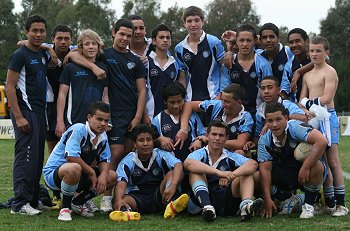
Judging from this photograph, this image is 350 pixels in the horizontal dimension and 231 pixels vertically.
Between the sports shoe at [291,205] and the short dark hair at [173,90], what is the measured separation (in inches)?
64.8

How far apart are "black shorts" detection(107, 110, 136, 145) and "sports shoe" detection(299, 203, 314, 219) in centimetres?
212

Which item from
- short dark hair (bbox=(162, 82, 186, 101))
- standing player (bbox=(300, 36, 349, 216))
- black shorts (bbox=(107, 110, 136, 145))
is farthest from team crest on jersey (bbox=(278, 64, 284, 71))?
black shorts (bbox=(107, 110, 136, 145))

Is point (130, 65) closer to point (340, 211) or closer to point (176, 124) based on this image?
point (176, 124)

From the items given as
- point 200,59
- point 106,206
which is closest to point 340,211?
point 200,59

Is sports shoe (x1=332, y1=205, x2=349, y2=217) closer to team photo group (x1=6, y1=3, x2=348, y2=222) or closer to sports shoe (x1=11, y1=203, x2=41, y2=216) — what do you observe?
team photo group (x1=6, y1=3, x2=348, y2=222)

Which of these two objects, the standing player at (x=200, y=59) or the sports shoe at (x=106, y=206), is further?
the standing player at (x=200, y=59)

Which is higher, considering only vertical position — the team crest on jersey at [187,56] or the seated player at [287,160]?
the team crest on jersey at [187,56]

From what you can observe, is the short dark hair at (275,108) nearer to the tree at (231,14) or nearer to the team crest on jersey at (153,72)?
the team crest on jersey at (153,72)

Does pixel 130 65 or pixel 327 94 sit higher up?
pixel 130 65

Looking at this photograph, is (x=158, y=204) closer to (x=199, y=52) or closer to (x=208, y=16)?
(x=199, y=52)

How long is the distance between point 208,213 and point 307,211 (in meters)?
1.06

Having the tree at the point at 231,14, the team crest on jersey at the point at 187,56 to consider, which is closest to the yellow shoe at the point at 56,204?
the team crest on jersey at the point at 187,56

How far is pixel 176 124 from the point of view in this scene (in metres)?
6.95

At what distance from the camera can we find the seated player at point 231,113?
6.71 m
